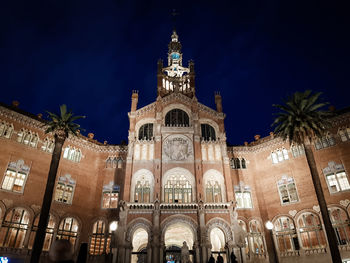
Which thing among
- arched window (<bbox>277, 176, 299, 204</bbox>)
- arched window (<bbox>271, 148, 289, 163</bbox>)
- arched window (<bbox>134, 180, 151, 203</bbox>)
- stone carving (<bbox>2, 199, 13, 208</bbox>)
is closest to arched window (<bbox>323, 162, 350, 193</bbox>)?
arched window (<bbox>277, 176, 299, 204</bbox>)

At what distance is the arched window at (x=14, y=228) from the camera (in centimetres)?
3080

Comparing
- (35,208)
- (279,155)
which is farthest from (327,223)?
(35,208)

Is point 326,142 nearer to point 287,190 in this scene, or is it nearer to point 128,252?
point 287,190

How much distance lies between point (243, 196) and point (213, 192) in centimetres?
585

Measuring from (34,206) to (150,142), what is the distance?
1764 centimetres

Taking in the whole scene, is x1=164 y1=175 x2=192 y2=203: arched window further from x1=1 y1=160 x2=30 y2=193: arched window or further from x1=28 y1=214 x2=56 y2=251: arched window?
x1=1 y1=160 x2=30 y2=193: arched window

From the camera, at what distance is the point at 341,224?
106 ft

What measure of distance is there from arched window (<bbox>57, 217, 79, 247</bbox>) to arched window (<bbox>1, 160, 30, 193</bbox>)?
7301 mm

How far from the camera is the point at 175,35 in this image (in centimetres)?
7081

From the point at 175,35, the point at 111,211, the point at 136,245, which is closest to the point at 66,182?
the point at 111,211

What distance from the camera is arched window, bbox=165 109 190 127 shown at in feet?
141

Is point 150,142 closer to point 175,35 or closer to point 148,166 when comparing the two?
point 148,166

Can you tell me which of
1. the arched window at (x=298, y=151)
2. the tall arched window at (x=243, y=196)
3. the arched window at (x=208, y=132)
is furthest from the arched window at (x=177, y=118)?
the arched window at (x=298, y=151)

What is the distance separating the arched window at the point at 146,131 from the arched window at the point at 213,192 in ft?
37.8
